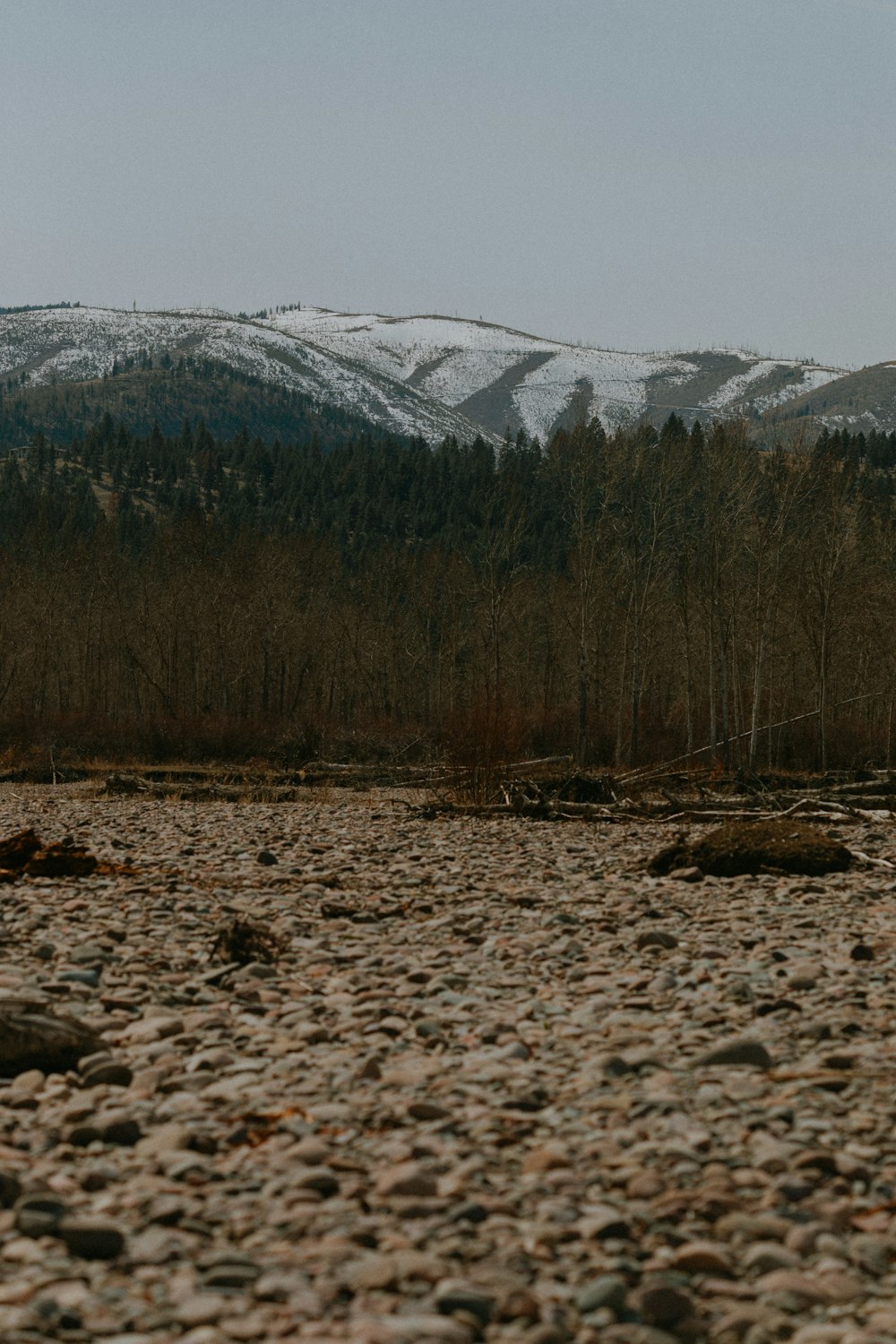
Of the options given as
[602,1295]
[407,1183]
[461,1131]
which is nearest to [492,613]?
[461,1131]

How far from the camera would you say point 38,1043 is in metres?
6.84

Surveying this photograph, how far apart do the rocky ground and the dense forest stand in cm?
1376

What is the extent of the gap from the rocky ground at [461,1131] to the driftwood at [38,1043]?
0.71 ft

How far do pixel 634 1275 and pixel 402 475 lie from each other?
511 feet

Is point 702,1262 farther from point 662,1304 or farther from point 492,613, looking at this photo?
point 492,613

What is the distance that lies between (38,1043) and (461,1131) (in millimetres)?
2727

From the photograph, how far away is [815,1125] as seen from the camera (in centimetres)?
546

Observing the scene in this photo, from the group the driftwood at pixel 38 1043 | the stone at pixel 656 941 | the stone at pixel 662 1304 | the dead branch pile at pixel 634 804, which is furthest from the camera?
the dead branch pile at pixel 634 804

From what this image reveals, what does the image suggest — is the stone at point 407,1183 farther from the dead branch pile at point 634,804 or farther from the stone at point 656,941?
the dead branch pile at point 634,804

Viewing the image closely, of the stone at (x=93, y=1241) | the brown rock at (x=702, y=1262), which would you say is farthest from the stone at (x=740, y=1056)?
the stone at (x=93, y=1241)

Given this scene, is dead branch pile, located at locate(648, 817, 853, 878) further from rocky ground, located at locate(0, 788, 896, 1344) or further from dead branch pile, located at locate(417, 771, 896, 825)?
dead branch pile, located at locate(417, 771, 896, 825)

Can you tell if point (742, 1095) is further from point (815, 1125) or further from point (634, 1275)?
point (634, 1275)

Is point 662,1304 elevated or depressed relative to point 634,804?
elevated

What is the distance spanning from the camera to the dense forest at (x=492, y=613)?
4441 centimetres
